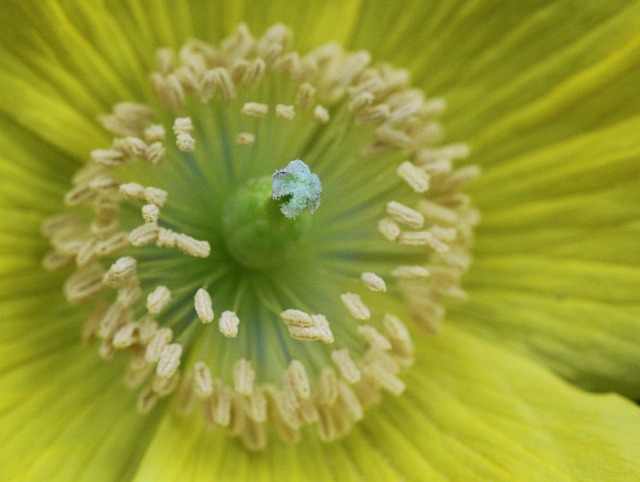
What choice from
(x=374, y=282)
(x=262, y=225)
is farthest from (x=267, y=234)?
(x=374, y=282)

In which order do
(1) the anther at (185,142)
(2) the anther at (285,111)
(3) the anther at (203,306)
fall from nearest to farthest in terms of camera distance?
(3) the anther at (203,306)
(1) the anther at (185,142)
(2) the anther at (285,111)

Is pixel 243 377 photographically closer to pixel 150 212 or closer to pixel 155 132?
pixel 150 212

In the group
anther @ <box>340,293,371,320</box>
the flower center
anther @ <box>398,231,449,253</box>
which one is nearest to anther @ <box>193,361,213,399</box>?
the flower center

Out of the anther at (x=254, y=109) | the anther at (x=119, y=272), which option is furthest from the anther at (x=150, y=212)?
the anther at (x=254, y=109)

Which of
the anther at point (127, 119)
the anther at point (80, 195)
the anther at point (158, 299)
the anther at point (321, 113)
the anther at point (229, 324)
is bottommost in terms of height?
the anther at point (229, 324)

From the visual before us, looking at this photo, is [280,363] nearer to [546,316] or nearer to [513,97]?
[546,316]

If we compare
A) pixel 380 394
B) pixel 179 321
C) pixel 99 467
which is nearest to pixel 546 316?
pixel 380 394

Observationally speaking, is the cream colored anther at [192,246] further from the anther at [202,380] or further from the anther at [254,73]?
the anther at [254,73]

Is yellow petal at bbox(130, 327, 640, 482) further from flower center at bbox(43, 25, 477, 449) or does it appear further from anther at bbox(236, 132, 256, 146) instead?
anther at bbox(236, 132, 256, 146)
